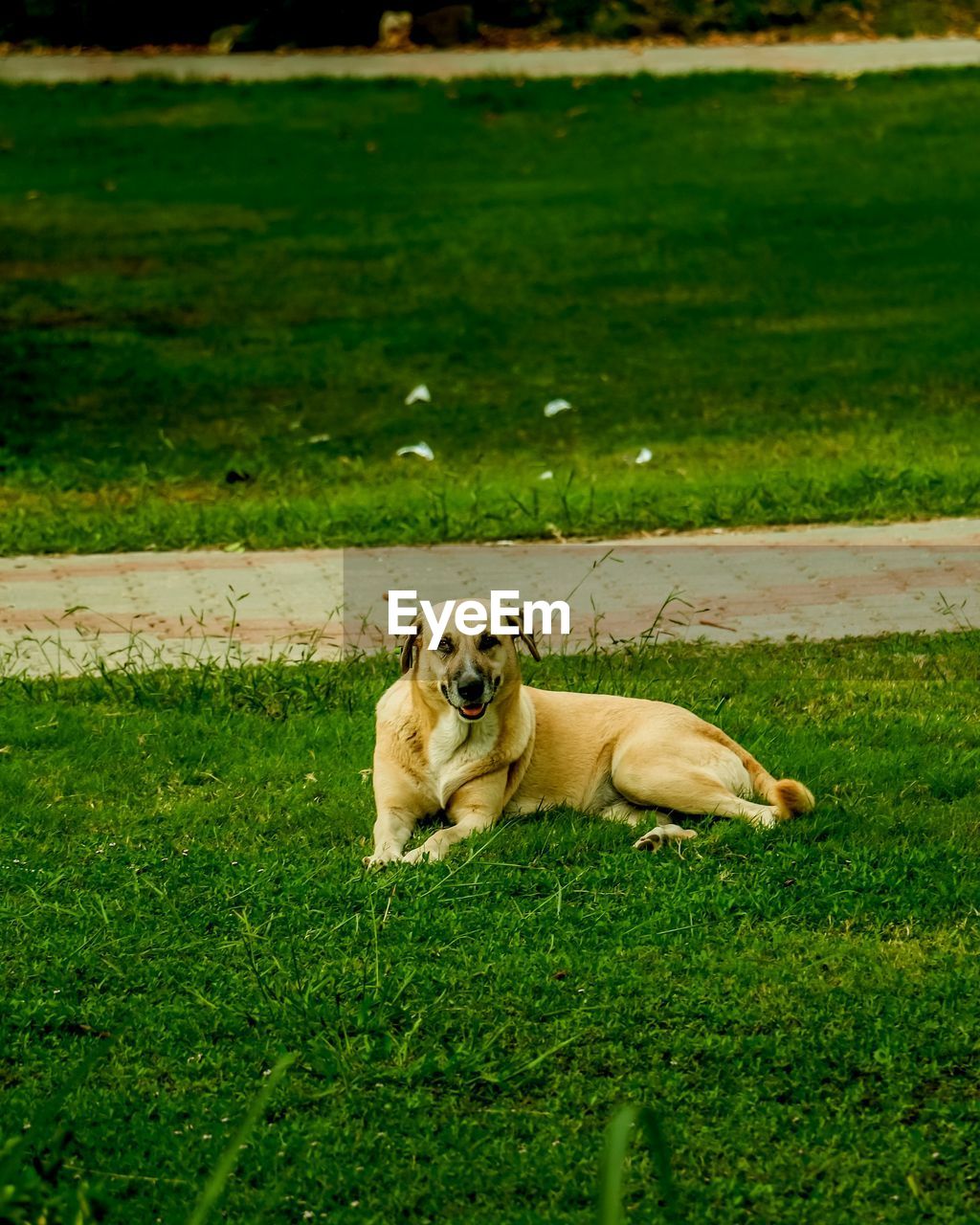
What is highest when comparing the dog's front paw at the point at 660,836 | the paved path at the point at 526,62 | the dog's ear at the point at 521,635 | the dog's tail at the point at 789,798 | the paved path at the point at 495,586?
the paved path at the point at 526,62

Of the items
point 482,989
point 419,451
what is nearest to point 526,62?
point 419,451

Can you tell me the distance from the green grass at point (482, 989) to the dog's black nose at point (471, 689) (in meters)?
0.47

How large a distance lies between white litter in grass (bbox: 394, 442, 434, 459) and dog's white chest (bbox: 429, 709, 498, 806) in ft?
19.7

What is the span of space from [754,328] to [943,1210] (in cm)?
1155

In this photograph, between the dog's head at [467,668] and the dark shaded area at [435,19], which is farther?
the dark shaded area at [435,19]

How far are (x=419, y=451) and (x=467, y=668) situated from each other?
6.21 m

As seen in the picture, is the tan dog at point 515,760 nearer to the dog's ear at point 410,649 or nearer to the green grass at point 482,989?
the dog's ear at point 410,649

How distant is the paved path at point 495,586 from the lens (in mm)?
8359

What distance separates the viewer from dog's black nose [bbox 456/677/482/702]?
18.8 ft

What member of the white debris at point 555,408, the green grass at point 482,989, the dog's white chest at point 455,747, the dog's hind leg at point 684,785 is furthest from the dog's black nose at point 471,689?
the white debris at point 555,408

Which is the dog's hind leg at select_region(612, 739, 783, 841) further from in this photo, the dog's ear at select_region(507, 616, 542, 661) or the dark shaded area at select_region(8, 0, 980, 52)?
the dark shaded area at select_region(8, 0, 980, 52)

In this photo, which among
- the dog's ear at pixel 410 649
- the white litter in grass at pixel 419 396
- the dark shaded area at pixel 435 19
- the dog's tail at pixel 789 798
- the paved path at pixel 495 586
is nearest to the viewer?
the dog's tail at pixel 789 798

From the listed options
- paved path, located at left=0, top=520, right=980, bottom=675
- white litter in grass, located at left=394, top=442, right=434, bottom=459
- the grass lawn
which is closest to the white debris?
the grass lawn

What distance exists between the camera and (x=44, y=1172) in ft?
12.0
